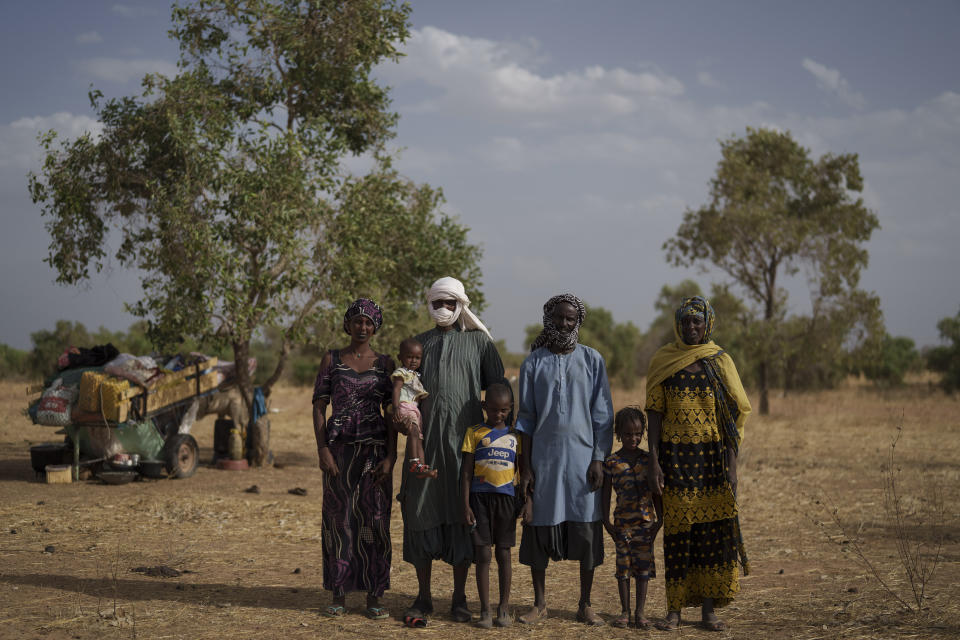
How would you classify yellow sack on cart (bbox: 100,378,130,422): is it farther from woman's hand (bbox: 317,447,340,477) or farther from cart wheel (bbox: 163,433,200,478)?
woman's hand (bbox: 317,447,340,477)

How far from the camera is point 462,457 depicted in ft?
17.0

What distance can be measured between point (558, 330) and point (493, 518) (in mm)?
1200

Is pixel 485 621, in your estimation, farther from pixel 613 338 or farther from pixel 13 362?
pixel 613 338

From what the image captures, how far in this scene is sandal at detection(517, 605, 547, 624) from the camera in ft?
16.9

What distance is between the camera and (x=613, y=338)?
142 ft

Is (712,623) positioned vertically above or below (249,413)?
below

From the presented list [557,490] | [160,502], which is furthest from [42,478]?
[557,490]

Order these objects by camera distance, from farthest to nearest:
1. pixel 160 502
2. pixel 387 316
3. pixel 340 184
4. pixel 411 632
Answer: pixel 387 316 → pixel 340 184 → pixel 160 502 → pixel 411 632

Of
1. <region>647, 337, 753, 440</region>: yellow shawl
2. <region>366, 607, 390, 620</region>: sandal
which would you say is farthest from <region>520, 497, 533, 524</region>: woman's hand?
<region>366, 607, 390, 620</region>: sandal

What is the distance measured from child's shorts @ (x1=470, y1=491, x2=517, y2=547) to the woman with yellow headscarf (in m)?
0.87

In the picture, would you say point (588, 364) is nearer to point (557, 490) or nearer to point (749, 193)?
point (557, 490)

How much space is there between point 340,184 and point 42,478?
5.47 m

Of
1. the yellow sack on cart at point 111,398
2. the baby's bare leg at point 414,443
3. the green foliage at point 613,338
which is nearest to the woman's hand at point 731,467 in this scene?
the baby's bare leg at point 414,443

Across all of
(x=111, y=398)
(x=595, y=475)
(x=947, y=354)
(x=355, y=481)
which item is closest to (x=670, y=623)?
(x=595, y=475)
